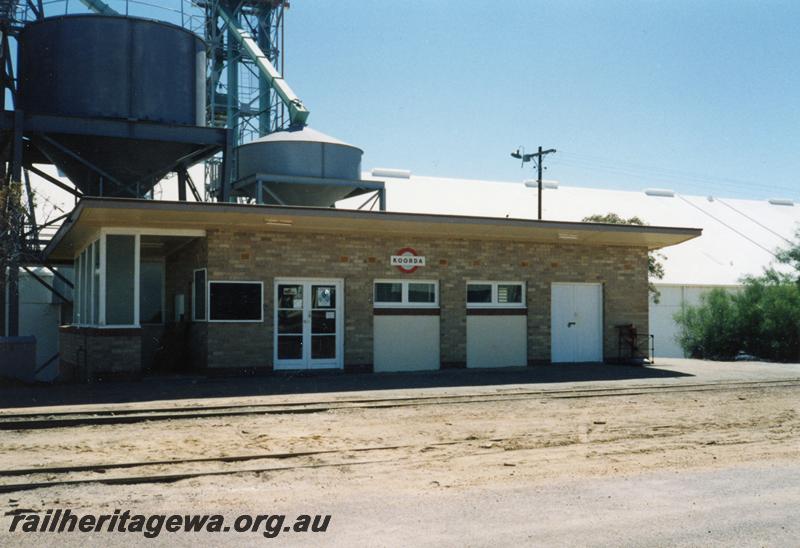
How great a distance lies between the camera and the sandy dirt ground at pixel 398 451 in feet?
23.8

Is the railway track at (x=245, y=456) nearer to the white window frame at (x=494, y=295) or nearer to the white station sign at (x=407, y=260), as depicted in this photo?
the white station sign at (x=407, y=260)

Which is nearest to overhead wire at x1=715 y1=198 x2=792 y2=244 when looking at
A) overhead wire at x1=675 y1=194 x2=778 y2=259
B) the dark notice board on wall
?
overhead wire at x1=675 y1=194 x2=778 y2=259

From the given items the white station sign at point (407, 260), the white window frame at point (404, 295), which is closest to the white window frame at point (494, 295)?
the white window frame at point (404, 295)

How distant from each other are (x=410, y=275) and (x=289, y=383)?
4249 millimetres

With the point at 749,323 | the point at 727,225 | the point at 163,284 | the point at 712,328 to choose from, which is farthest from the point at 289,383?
the point at 727,225

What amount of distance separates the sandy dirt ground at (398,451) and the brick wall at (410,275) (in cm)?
523

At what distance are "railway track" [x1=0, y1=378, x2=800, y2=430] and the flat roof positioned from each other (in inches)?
175

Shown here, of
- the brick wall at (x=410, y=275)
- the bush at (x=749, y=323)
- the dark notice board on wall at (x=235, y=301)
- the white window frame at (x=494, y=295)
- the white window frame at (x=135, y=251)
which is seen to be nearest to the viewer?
the white window frame at (x=135, y=251)

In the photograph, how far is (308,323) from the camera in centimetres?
1788

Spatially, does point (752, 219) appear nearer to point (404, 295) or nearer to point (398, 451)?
point (404, 295)

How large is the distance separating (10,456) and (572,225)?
43.5 feet

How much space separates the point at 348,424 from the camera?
1135cm

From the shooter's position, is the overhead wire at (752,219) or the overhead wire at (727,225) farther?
the overhead wire at (752,219)

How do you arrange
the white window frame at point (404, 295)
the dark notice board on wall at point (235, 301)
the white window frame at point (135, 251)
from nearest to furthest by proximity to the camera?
the white window frame at point (135, 251) → the dark notice board on wall at point (235, 301) → the white window frame at point (404, 295)
